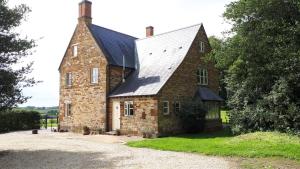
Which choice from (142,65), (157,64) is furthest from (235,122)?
(142,65)

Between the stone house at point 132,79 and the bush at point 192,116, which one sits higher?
the stone house at point 132,79

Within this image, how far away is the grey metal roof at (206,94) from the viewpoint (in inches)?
1178

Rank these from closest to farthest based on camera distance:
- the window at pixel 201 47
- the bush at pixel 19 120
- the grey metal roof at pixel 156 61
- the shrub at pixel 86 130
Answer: the grey metal roof at pixel 156 61, the shrub at pixel 86 130, the window at pixel 201 47, the bush at pixel 19 120

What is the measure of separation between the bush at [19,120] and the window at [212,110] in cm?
1945

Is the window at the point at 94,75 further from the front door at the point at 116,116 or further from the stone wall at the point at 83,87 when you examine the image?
the front door at the point at 116,116

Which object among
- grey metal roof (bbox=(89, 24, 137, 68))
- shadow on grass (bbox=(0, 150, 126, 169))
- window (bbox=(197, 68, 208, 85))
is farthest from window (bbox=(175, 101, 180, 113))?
shadow on grass (bbox=(0, 150, 126, 169))

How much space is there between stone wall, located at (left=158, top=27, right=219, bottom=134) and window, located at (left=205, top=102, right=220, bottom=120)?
1.73 meters

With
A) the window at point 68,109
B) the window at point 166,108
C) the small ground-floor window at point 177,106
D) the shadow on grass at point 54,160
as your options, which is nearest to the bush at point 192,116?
the small ground-floor window at point 177,106

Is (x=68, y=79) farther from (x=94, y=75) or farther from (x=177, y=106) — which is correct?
(x=177, y=106)

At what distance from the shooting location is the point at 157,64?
3025cm

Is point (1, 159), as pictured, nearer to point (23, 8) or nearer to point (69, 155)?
point (69, 155)

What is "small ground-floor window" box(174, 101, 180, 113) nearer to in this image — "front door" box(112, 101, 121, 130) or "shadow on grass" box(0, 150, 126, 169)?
"front door" box(112, 101, 121, 130)

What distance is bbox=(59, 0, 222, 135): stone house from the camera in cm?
2716

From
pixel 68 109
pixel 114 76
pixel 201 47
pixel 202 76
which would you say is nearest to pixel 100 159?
pixel 114 76
